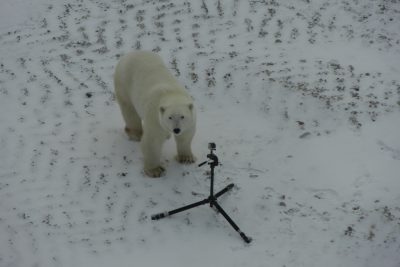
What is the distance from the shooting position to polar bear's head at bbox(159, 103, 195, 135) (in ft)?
16.8

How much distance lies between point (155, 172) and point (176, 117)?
3.35 ft

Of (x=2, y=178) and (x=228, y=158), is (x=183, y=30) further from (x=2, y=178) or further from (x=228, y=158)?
(x=2, y=178)

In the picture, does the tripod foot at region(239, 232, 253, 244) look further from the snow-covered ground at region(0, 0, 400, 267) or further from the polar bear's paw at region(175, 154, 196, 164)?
the polar bear's paw at region(175, 154, 196, 164)

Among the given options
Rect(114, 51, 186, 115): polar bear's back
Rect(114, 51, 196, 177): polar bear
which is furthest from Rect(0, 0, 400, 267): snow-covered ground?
Rect(114, 51, 186, 115): polar bear's back

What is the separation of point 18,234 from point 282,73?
4.09 meters

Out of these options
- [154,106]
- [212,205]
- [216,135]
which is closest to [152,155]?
[154,106]

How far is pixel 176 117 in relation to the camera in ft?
16.8

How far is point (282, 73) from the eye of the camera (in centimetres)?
746

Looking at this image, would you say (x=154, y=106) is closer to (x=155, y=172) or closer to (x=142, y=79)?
(x=142, y=79)

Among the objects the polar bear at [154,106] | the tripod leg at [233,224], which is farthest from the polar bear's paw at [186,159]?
the tripod leg at [233,224]

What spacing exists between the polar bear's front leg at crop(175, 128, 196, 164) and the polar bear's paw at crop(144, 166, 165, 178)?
10.3 inches

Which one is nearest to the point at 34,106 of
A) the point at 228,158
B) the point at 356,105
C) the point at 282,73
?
the point at 228,158

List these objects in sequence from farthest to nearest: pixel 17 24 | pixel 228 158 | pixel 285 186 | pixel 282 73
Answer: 1. pixel 17 24
2. pixel 282 73
3. pixel 228 158
4. pixel 285 186

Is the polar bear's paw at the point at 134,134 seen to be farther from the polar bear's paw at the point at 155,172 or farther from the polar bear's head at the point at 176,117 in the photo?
the polar bear's head at the point at 176,117
